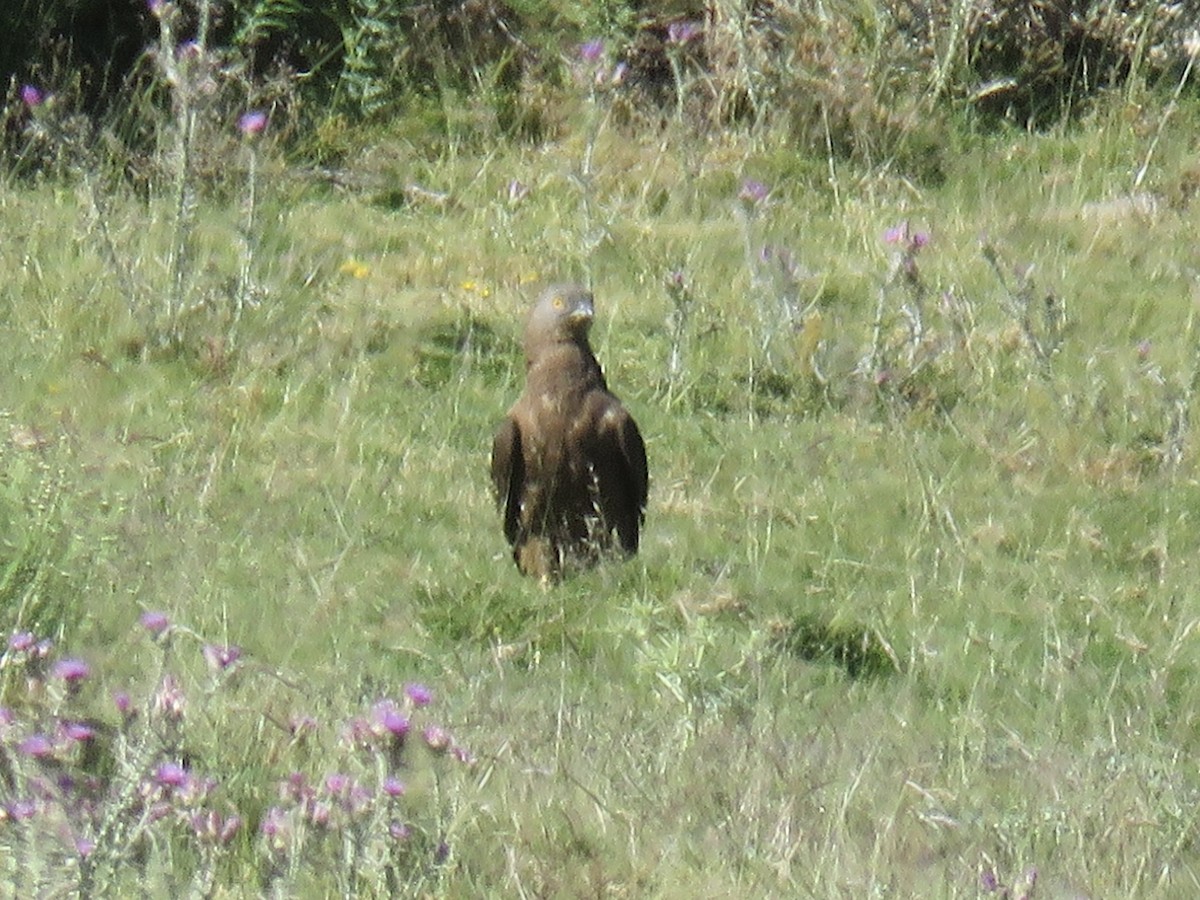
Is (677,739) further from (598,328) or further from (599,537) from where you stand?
(598,328)

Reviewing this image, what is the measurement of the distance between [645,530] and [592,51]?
10.9ft

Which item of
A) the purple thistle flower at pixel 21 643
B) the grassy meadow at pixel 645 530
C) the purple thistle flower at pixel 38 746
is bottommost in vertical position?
the grassy meadow at pixel 645 530

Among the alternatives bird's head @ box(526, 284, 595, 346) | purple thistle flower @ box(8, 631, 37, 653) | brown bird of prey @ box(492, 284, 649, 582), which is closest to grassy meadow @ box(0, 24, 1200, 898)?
purple thistle flower @ box(8, 631, 37, 653)

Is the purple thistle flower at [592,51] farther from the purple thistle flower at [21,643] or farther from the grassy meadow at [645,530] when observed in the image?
the purple thistle flower at [21,643]

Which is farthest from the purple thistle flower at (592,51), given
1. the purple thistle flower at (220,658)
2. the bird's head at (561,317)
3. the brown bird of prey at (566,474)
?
the purple thistle flower at (220,658)

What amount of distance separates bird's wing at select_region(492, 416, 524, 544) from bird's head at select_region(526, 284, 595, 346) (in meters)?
0.36

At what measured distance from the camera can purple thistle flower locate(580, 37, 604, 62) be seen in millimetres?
9614

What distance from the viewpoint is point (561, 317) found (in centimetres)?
684

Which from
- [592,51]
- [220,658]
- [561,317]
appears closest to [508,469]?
[561,317]

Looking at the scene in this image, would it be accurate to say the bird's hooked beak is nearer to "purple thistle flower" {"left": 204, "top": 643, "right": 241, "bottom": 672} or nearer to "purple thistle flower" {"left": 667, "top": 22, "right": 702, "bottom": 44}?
"purple thistle flower" {"left": 204, "top": 643, "right": 241, "bottom": 672}

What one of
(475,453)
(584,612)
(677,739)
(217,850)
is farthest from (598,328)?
(217,850)

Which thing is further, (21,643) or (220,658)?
(21,643)

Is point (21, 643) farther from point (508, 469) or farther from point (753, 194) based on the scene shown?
point (753, 194)

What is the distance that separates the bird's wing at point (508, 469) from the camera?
6.57m
